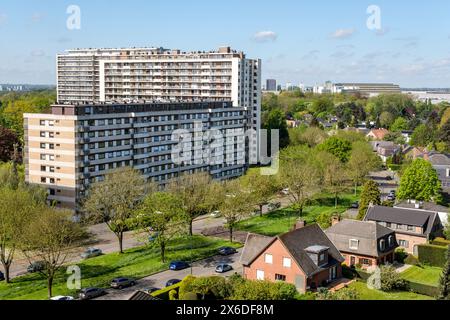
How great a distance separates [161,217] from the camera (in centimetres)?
4294

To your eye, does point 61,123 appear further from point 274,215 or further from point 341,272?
point 341,272

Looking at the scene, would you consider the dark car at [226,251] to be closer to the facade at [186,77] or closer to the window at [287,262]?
the window at [287,262]

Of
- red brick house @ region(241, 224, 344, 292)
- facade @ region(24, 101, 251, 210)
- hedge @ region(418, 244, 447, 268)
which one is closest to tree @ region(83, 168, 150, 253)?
facade @ region(24, 101, 251, 210)

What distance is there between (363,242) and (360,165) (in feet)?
111

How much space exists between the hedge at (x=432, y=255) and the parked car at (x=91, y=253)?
27463 millimetres

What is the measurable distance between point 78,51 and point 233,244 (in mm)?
121079

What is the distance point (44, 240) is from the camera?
115 feet

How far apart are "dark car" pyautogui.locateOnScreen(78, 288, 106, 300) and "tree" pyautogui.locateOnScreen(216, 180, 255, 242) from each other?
17.0 m

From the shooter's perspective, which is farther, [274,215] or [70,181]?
[274,215]

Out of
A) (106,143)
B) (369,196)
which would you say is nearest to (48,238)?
(106,143)

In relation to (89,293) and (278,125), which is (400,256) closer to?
(89,293)

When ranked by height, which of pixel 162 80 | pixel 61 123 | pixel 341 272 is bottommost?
pixel 341 272
